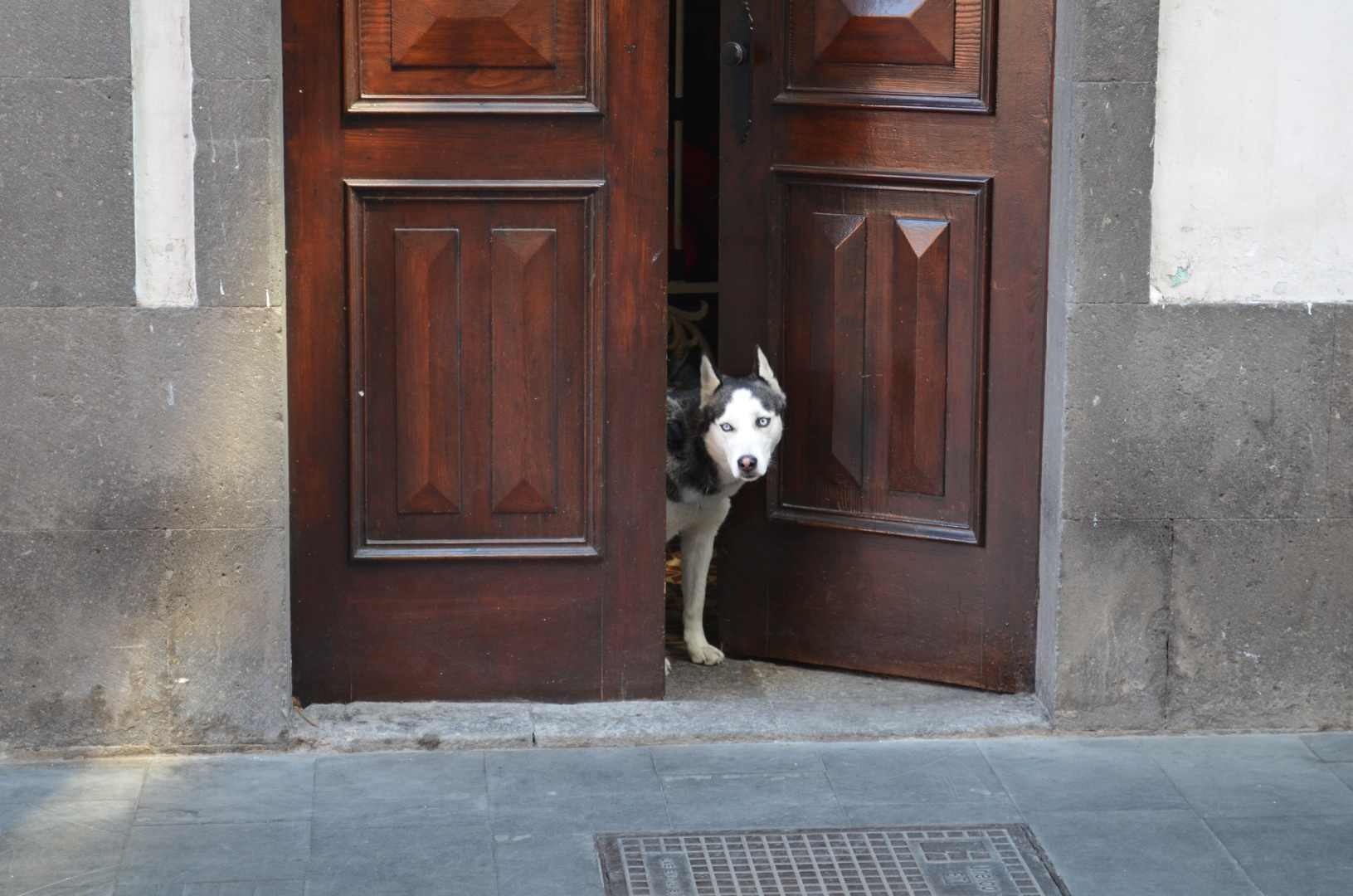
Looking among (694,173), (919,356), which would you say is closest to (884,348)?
(919,356)

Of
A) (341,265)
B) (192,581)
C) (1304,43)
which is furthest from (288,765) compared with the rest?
(1304,43)

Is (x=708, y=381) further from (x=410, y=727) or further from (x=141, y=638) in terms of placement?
(x=141, y=638)

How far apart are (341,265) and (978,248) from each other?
6.25 feet

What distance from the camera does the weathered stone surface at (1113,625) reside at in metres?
4.96

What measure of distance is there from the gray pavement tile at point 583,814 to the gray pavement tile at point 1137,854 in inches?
39.1

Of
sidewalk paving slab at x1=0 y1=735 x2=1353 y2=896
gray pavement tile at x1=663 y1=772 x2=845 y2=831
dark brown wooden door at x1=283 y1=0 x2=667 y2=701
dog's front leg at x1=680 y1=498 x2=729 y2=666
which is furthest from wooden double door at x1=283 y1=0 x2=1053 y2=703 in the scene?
gray pavement tile at x1=663 y1=772 x2=845 y2=831

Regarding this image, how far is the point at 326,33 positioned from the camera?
4754mm

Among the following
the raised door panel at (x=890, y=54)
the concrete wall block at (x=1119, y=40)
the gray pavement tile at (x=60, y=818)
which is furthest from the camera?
the raised door panel at (x=890, y=54)

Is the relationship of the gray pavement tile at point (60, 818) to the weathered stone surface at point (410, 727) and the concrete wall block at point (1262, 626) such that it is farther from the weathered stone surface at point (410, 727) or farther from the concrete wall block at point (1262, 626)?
the concrete wall block at point (1262, 626)

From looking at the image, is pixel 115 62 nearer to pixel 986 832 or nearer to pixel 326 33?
pixel 326 33

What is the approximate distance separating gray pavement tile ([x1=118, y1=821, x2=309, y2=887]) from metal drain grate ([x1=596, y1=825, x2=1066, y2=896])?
2.56 feet

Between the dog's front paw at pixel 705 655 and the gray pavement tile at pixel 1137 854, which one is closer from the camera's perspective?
the gray pavement tile at pixel 1137 854

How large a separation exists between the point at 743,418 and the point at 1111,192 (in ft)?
4.16

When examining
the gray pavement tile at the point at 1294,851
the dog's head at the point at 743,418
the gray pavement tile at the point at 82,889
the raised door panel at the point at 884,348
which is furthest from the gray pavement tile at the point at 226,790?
the gray pavement tile at the point at 1294,851
